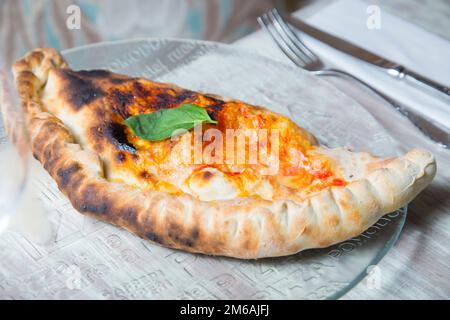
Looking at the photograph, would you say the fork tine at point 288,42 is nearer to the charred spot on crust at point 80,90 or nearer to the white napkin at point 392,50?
the white napkin at point 392,50

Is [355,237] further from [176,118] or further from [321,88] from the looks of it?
[321,88]

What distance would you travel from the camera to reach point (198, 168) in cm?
174

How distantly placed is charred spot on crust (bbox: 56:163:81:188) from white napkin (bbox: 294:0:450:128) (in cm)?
116

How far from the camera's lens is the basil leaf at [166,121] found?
5.85 ft

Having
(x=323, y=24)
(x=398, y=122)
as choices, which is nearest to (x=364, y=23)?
(x=323, y=24)

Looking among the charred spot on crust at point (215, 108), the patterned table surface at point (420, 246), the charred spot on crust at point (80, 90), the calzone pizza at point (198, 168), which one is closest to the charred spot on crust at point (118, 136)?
the calzone pizza at point (198, 168)

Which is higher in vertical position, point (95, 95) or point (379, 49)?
point (95, 95)

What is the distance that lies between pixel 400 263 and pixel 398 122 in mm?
641

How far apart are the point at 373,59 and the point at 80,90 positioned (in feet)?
3.58

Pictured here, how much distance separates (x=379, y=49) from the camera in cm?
264

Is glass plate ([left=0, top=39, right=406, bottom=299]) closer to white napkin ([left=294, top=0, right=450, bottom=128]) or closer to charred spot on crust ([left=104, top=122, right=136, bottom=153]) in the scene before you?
charred spot on crust ([left=104, top=122, right=136, bottom=153])

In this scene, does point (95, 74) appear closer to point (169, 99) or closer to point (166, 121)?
point (169, 99)

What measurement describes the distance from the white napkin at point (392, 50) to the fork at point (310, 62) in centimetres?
3

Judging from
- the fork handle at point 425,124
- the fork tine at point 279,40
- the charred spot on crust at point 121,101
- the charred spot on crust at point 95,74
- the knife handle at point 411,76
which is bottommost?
the fork handle at point 425,124
